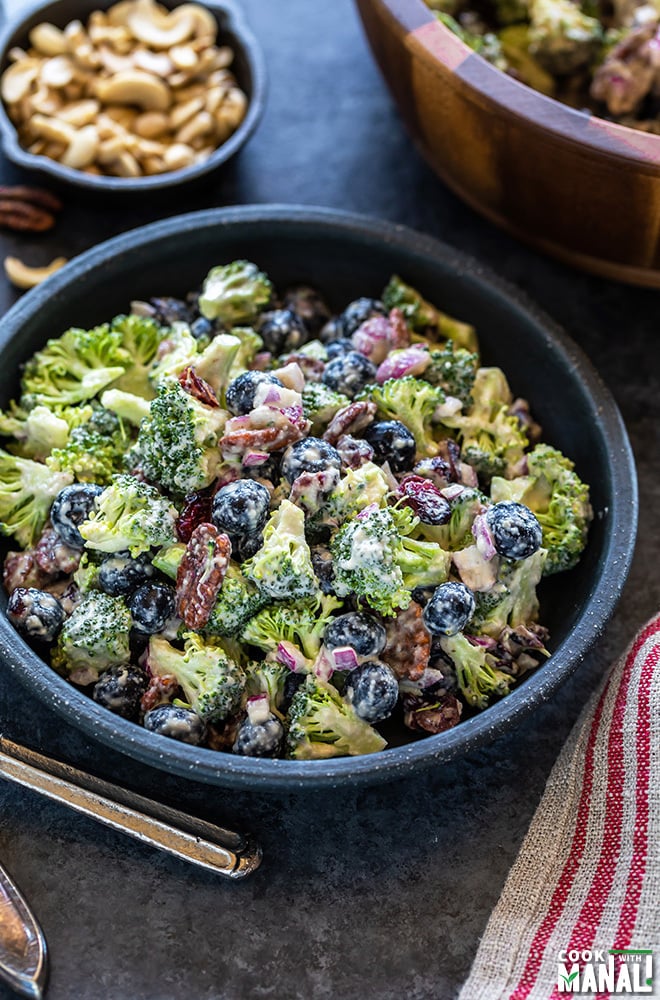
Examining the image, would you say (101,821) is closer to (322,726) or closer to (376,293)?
(322,726)

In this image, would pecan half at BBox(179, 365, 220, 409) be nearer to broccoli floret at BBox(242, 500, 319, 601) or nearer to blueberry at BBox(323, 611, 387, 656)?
broccoli floret at BBox(242, 500, 319, 601)

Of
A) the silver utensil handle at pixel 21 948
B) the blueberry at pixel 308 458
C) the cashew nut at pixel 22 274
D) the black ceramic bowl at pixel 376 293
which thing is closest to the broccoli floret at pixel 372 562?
the blueberry at pixel 308 458

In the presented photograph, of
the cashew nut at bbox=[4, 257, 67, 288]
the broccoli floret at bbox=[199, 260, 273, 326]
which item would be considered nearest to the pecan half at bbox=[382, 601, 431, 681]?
the broccoli floret at bbox=[199, 260, 273, 326]

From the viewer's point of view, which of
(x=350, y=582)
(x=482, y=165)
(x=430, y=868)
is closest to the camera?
(x=350, y=582)

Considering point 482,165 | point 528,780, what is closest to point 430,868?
point 528,780

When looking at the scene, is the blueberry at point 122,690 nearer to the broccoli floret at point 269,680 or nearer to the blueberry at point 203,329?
the broccoli floret at point 269,680

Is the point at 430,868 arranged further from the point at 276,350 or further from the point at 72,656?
the point at 276,350
